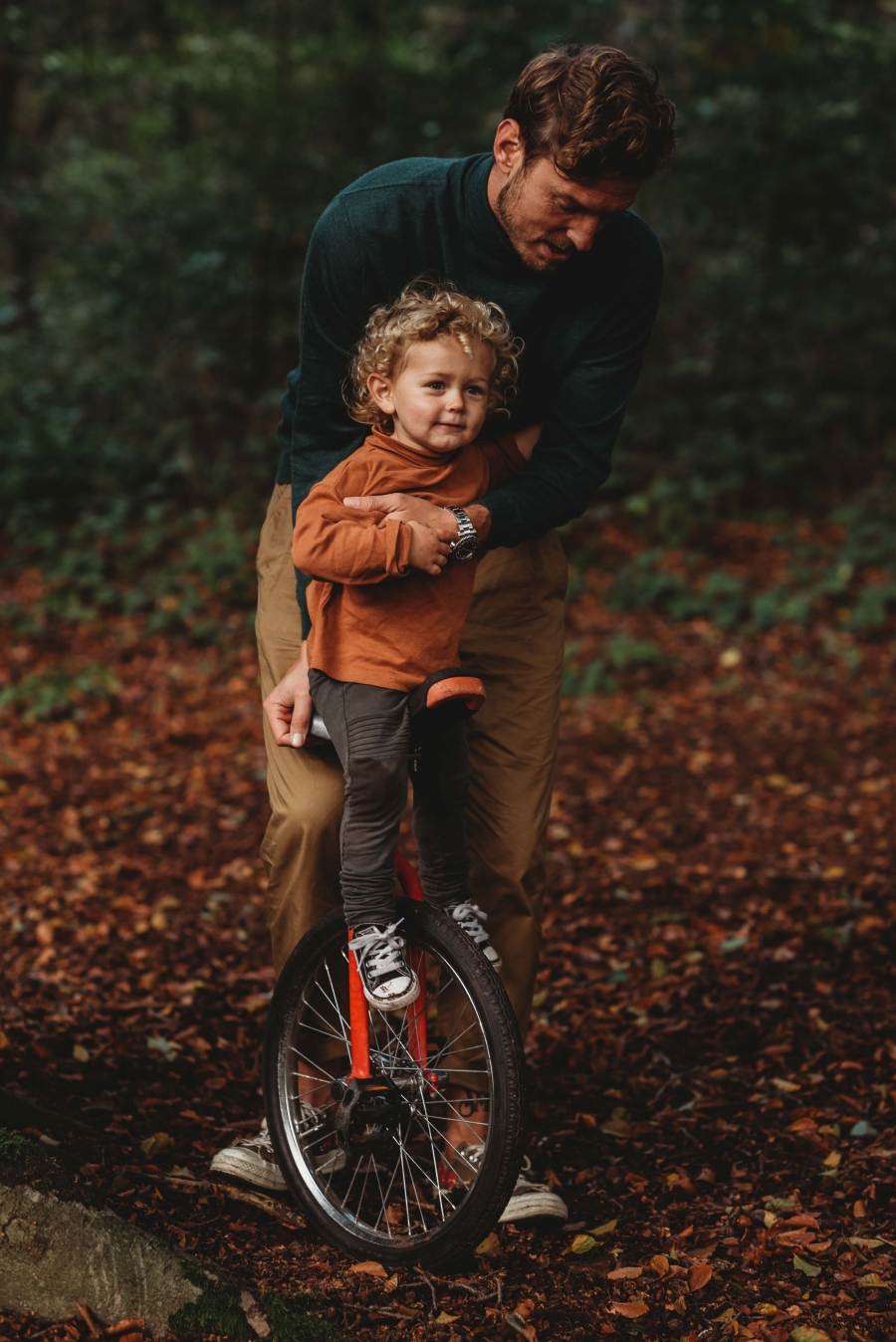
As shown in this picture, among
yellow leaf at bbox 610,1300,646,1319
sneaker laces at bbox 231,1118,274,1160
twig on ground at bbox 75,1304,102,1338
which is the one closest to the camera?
twig on ground at bbox 75,1304,102,1338

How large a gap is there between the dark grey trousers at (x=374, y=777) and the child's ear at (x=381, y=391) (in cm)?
55

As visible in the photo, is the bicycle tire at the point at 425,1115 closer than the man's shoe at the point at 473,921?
Yes

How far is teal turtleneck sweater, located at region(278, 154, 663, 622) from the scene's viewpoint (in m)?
2.45

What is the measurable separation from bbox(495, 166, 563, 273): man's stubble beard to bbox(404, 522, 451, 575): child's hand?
64 cm

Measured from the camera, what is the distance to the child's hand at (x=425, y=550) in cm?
218

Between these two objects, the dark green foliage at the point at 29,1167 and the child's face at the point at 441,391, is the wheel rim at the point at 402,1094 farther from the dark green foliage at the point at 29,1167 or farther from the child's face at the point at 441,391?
the child's face at the point at 441,391

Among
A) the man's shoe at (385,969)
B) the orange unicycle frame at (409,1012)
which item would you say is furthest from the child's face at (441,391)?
the man's shoe at (385,969)

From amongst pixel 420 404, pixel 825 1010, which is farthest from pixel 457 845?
pixel 825 1010

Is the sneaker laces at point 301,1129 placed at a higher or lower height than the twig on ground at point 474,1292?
higher

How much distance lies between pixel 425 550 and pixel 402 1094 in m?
1.14

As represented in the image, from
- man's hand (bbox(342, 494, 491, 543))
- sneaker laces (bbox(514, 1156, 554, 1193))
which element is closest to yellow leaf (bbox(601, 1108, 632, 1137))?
sneaker laces (bbox(514, 1156, 554, 1193))

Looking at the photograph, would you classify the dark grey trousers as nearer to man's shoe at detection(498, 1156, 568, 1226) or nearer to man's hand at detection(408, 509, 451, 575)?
man's hand at detection(408, 509, 451, 575)

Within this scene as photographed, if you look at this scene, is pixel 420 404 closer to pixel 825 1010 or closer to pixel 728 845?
pixel 825 1010

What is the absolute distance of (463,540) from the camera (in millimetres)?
2275
